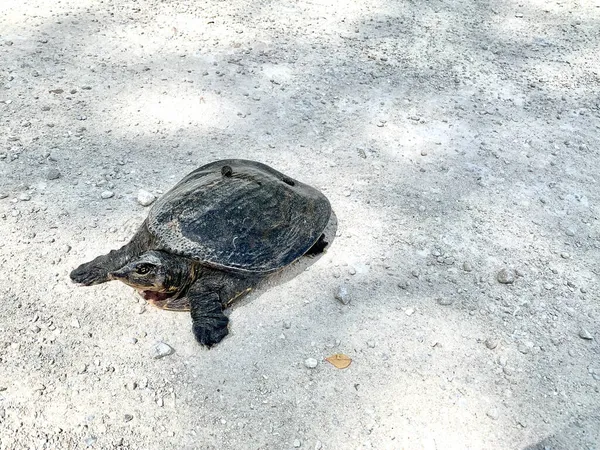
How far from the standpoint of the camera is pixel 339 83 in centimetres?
504

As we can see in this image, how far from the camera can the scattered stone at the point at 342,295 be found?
319 cm

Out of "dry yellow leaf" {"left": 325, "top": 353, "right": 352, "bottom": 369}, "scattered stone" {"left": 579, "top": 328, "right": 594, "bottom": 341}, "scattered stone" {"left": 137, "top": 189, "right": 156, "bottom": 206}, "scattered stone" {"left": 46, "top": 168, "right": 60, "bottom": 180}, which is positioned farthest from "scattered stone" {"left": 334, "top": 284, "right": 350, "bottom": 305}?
"scattered stone" {"left": 46, "top": 168, "right": 60, "bottom": 180}

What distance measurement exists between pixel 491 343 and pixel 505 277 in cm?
51

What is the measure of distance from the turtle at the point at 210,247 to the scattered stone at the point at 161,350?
6.1 inches

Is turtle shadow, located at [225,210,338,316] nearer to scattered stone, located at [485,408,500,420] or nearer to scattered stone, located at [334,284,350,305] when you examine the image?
scattered stone, located at [334,284,350,305]

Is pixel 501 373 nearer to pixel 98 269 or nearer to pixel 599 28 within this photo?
pixel 98 269

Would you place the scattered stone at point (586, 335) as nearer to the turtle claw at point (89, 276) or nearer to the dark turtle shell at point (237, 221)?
the dark turtle shell at point (237, 221)

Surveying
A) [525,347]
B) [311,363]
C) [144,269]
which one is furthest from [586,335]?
[144,269]

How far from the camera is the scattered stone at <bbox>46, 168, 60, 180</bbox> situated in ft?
12.7

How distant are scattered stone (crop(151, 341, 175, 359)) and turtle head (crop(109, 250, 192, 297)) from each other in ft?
0.95

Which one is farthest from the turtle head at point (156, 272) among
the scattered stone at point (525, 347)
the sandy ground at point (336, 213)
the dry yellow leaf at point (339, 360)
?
the scattered stone at point (525, 347)

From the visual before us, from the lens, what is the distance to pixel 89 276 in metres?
3.15

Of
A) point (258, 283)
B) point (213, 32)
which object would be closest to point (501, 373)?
point (258, 283)

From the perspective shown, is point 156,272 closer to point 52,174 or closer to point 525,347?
point 52,174
